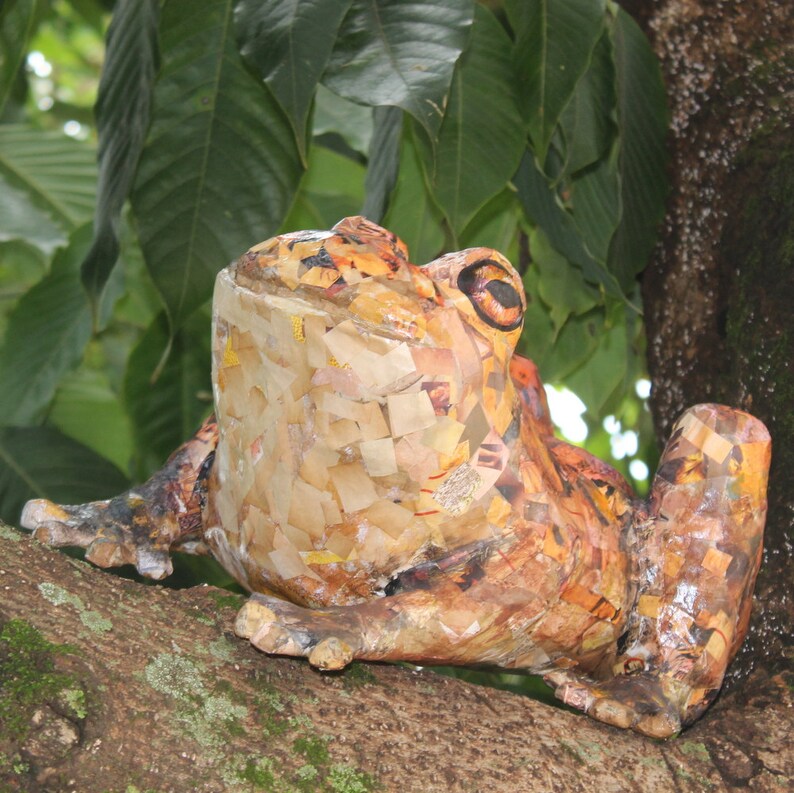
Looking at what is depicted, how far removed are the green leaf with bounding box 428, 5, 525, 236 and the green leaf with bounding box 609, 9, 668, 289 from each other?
0.15 metres

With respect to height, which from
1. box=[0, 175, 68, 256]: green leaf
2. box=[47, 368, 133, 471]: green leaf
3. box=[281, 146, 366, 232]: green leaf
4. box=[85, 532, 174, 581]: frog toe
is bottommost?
box=[47, 368, 133, 471]: green leaf

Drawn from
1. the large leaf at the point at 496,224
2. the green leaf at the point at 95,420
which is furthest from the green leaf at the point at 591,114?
the green leaf at the point at 95,420

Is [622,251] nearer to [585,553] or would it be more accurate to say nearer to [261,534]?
[585,553]

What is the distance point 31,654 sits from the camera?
35.4 inches

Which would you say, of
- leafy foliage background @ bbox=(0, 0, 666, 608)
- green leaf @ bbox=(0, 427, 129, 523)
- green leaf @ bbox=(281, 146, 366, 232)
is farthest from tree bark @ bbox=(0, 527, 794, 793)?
green leaf @ bbox=(281, 146, 366, 232)

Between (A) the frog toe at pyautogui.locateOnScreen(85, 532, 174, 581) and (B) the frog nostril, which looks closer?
(B) the frog nostril

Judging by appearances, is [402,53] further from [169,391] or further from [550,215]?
[169,391]

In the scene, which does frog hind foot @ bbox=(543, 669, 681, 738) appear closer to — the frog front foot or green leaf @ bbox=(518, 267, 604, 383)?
the frog front foot

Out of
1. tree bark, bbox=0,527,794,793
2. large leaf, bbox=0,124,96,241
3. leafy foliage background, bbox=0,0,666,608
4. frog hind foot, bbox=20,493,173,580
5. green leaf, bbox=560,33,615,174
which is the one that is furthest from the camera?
large leaf, bbox=0,124,96,241

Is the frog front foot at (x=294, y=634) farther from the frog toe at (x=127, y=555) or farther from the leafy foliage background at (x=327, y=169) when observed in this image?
the leafy foliage background at (x=327, y=169)

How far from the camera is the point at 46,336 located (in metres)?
1.86

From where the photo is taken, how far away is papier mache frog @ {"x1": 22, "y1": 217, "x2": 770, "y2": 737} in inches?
38.2

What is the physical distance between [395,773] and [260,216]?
0.69 metres

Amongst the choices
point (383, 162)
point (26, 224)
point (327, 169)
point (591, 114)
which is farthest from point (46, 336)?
point (591, 114)
